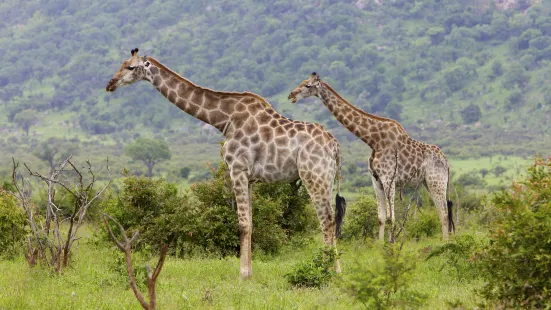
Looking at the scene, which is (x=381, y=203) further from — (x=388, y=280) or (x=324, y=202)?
(x=388, y=280)

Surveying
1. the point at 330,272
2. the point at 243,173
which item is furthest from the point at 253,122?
the point at 330,272

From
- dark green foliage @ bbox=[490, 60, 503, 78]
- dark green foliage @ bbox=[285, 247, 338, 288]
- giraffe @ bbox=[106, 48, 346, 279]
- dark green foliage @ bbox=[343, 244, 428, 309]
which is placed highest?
dark green foliage @ bbox=[490, 60, 503, 78]

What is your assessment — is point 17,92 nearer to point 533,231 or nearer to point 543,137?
point 543,137

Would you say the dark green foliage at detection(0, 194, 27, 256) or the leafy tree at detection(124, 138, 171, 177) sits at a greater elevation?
the leafy tree at detection(124, 138, 171, 177)

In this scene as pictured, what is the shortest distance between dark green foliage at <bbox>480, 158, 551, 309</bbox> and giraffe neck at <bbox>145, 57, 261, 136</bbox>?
17.2 ft

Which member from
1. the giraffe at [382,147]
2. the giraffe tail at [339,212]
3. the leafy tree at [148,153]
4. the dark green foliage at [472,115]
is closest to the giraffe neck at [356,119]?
the giraffe at [382,147]

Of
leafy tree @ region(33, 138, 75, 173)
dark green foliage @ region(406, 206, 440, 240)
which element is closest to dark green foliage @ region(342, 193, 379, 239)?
dark green foliage @ region(406, 206, 440, 240)

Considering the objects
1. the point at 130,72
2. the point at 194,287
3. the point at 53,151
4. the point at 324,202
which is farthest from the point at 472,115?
the point at 194,287

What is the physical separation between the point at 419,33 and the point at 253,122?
17765 cm

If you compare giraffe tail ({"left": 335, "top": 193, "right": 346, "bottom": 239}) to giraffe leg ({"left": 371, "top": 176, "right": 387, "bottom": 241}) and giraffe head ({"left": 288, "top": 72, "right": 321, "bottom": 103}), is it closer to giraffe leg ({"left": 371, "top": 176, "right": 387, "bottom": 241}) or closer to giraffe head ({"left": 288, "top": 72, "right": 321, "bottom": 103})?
giraffe leg ({"left": 371, "top": 176, "right": 387, "bottom": 241})

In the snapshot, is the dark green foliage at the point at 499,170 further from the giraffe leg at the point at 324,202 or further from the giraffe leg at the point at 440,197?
the giraffe leg at the point at 324,202

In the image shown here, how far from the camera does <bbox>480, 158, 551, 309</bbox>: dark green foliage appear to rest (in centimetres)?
696

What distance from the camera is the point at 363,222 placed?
17.9 m

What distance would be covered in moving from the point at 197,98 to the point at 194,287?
10.5 ft
